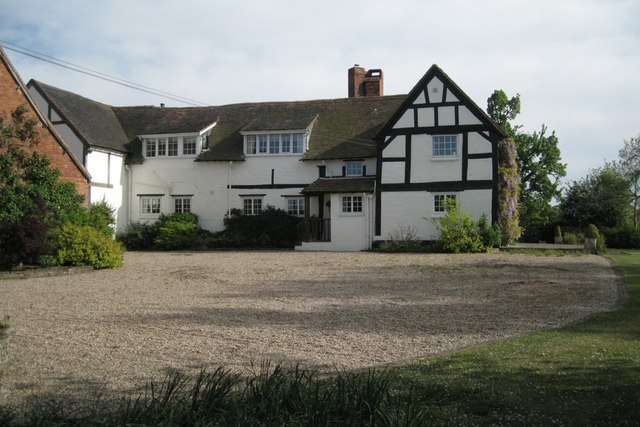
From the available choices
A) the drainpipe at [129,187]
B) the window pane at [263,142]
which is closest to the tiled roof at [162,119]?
the drainpipe at [129,187]

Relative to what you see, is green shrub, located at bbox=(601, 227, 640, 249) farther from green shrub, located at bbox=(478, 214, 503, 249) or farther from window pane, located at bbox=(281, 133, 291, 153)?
window pane, located at bbox=(281, 133, 291, 153)

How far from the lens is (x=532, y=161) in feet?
146

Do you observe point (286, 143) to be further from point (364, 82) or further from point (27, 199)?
point (27, 199)

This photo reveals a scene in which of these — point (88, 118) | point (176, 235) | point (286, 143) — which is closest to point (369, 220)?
point (286, 143)

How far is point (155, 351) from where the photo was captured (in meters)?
7.92

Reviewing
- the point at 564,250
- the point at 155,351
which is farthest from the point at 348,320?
the point at 564,250

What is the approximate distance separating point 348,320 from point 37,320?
18.4 ft

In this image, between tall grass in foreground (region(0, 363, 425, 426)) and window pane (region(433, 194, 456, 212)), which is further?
window pane (region(433, 194, 456, 212))

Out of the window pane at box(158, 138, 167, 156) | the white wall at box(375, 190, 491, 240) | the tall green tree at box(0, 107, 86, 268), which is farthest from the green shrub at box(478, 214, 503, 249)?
the window pane at box(158, 138, 167, 156)

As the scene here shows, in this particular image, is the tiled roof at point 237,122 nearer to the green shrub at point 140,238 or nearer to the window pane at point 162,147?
the window pane at point 162,147

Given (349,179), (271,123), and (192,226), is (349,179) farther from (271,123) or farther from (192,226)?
(192,226)

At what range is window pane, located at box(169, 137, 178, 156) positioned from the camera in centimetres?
3281

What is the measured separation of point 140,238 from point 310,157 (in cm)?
1009

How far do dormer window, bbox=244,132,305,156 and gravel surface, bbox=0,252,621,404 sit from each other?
1278cm
